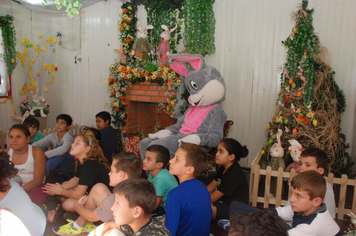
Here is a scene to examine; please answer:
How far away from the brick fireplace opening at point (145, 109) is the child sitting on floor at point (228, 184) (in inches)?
81.3

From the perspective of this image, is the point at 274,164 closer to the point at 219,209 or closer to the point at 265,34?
the point at 219,209

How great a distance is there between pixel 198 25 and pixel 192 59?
0.85 metres

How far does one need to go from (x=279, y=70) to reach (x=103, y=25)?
11.7ft

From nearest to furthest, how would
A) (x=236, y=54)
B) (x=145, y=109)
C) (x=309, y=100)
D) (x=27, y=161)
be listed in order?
(x=27, y=161), (x=309, y=100), (x=236, y=54), (x=145, y=109)

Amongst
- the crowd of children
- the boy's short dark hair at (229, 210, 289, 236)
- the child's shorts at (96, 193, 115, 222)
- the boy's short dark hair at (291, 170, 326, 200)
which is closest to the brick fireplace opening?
the crowd of children

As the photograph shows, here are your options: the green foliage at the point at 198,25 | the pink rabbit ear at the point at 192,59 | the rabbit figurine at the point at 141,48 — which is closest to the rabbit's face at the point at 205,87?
the pink rabbit ear at the point at 192,59

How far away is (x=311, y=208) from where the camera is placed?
1825 millimetres

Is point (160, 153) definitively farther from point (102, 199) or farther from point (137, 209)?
point (137, 209)

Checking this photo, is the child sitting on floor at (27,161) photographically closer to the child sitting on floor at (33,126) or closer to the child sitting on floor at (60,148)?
the child sitting on floor at (60,148)

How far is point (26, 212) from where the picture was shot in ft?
6.18

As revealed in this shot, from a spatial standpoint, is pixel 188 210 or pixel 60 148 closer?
pixel 188 210

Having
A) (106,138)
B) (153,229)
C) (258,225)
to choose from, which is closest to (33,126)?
(106,138)

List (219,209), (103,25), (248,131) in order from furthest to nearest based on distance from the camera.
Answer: (103,25)
(248,131)
(219,209)

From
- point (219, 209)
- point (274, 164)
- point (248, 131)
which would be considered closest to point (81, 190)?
point (219, 209)
